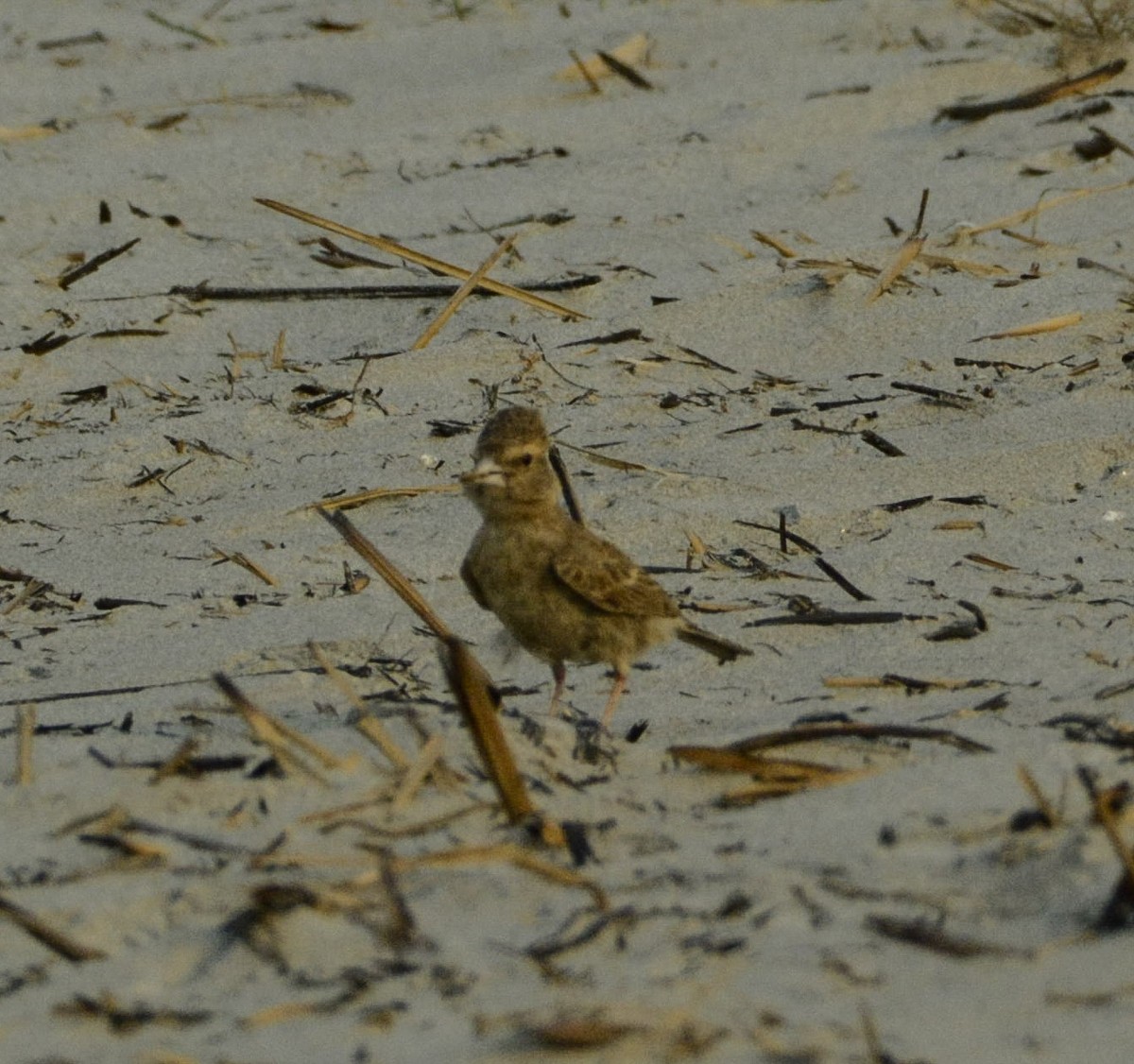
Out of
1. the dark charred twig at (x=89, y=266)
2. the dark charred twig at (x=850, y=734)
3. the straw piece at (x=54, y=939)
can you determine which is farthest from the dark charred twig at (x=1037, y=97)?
the straw piece at (x=54, y=939)

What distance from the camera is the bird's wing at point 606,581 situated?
5.12 metres

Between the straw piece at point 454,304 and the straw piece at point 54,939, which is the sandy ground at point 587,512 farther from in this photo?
the straw piece at point 454,304

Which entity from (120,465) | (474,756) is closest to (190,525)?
(120,465)

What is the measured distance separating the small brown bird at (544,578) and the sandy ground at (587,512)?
18 centimetres

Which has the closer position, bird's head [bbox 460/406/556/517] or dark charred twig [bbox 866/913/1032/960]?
dark charred twig [bbox 866/913/1032/960]

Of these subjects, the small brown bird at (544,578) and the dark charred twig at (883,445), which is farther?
the dark charred twig at (883,445)

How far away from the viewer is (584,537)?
5281mm

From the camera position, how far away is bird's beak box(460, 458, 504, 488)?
5.11m

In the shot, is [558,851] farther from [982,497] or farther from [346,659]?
[982,497]

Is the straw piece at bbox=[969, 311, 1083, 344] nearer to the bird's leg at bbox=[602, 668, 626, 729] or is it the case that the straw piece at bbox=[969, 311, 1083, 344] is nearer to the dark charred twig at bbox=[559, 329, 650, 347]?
the dark charred twig at bbox=[559, 329, 650, 347]

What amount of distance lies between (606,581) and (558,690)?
312 mm

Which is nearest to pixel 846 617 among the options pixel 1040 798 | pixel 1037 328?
pixel 1040 798

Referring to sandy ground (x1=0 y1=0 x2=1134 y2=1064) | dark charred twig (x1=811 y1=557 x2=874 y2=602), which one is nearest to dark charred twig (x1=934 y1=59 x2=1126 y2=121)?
sandy ground (x1=0 y1=0 x2=1134 y2=1064)

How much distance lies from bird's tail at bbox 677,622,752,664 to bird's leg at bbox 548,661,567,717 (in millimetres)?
328
